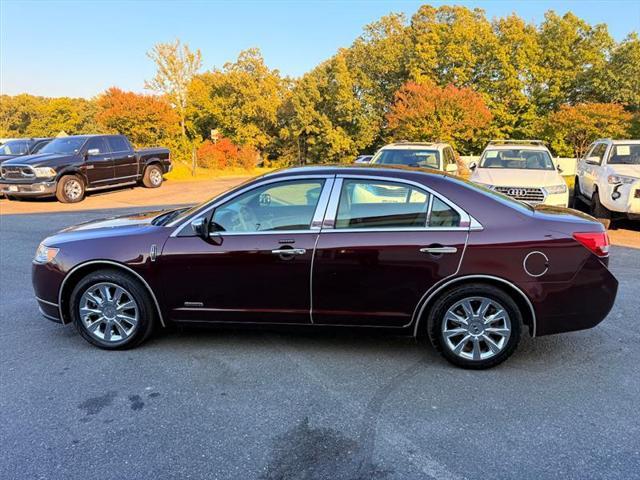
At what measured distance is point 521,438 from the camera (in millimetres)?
3045

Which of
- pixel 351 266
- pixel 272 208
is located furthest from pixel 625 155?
pixel 272 208

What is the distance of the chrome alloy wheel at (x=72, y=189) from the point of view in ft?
47.9

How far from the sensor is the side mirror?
4.11 m

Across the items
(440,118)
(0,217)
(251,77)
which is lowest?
(0,217)

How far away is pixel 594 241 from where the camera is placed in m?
3.87

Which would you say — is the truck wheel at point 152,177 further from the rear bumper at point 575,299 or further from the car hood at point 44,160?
the rear bumper at point 575,299

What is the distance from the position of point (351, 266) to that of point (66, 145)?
14381 millimetres

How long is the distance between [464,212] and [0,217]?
12043 mm

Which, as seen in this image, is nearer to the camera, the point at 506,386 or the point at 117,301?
the point at 506,386

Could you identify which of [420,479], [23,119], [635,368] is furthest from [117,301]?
[23,119]

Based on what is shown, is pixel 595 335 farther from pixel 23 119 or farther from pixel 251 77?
pixel 23 119

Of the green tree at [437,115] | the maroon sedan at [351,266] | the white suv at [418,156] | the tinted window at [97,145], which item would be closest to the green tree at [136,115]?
the tinted window at [97,145]

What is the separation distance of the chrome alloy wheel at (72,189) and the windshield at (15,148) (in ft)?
13.6

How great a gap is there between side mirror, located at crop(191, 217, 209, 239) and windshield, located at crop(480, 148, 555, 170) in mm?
8384
